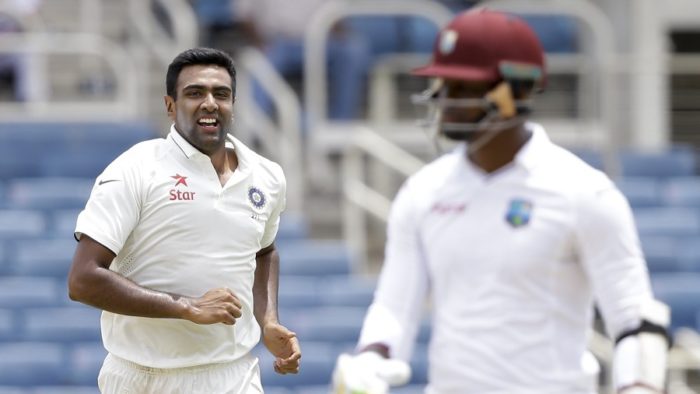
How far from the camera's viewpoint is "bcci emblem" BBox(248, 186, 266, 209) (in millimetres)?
4750

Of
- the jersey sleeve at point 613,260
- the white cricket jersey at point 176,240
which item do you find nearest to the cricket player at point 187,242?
the white cricket jersey at point 176,240

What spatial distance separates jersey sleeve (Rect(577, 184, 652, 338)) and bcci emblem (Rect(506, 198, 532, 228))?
12 cm

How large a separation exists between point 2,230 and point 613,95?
401 cm

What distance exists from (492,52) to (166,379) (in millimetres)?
1470

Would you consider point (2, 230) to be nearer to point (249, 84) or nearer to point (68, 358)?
point (68, 358)

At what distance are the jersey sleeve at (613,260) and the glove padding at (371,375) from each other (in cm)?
49

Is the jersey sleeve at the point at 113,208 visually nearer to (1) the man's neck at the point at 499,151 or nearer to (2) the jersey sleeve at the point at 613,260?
(1) the man's neck at the point at 499,151

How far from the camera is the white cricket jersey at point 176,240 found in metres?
4.57

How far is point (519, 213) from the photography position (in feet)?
12.4

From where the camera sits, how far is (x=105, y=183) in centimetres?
450

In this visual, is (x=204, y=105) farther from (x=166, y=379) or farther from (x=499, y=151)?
(x=499, y=151)

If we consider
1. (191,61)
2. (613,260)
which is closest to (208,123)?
(191,61)

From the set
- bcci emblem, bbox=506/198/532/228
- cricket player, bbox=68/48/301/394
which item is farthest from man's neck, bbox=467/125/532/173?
cricket player, bbox=68/48/301/394

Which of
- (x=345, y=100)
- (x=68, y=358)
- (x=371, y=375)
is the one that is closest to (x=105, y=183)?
(x=371, y=375)
